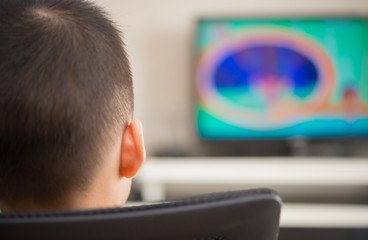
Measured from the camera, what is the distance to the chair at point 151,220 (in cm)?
34

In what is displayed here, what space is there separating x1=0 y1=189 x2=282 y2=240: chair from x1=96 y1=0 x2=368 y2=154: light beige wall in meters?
3.07

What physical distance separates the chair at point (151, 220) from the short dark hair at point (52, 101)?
0.11 meters

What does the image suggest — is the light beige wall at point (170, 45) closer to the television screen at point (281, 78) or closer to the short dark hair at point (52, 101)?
the television screen at point (281, 78)

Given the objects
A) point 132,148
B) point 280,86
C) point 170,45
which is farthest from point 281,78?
point 132,148

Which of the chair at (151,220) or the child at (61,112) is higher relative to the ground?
the child at (61,112)

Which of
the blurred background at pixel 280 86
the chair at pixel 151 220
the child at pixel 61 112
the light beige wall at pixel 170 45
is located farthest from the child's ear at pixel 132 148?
the light beige wall at pixel 170 45

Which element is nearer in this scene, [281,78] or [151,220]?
[151,220]

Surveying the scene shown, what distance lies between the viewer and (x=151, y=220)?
1.12ft

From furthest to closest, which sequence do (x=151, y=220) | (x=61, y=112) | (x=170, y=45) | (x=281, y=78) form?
(x=170, y=45) → (x=281, y=78) → (x=61, y=112) → (x=151, y=220)

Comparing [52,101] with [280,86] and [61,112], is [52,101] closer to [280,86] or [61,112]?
[61,112]

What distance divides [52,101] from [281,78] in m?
2.94

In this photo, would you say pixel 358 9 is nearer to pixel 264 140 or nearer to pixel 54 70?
pixel 264 140

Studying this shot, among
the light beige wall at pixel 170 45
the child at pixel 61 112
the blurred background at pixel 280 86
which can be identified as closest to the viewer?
the child at pixel 61 112

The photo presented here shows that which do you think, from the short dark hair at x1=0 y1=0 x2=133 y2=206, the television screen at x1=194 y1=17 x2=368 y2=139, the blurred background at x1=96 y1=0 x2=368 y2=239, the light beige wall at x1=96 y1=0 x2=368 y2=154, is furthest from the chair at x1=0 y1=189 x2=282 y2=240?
the light beige wall at x1=96 y1=0 x2=368 y2=154
